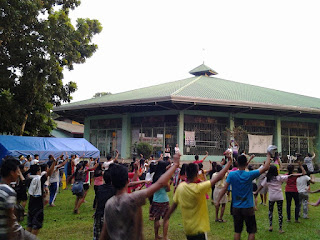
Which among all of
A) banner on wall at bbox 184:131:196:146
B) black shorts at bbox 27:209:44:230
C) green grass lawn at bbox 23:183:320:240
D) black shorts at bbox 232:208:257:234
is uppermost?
banner on wall at bbox 184:131:196:146

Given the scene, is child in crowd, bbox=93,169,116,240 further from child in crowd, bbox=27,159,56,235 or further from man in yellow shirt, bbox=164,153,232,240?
man in yellow shirt, bbox=164,153,232,240

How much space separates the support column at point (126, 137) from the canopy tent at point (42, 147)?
4482 mm

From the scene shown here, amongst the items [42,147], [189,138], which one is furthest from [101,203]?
[189,138]

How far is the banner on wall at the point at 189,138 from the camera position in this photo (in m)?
20.8

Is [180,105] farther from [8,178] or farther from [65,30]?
[8,178]

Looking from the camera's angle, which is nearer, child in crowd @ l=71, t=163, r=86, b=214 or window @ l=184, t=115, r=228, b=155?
child in crowd @ l=71, t=163, r=86, b=214

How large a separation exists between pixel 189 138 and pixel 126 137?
4.99 m

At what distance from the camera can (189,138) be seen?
68.5 ft

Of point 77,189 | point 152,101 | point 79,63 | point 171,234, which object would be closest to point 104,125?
point 79,63

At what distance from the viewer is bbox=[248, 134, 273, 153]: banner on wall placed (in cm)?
2219

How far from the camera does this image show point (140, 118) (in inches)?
909

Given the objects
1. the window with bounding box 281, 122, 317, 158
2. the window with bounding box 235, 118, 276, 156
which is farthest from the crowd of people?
the window with bounding box 281, 122, 317, 158

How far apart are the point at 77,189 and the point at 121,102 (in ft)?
39.8

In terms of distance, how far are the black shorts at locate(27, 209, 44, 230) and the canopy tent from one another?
30.7ft
